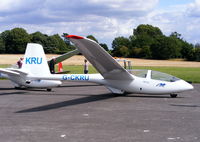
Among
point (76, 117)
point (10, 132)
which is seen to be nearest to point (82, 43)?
point (76, 117)

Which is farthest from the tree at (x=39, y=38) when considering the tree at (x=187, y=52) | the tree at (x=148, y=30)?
the tree at (x=148, y=30)

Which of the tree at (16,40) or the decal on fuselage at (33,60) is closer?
the decal on fuselage at (33,60)

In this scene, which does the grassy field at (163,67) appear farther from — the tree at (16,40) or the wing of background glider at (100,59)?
the tree at (16,40)

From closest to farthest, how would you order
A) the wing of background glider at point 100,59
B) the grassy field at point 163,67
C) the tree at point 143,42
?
the wing of background glider at point 100,59
the grassy field at point 163,67
the tree at point 143,42

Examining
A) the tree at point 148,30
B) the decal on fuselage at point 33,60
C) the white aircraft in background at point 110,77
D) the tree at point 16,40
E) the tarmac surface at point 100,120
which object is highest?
the tree at point 148,30

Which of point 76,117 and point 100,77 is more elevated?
point 100,77

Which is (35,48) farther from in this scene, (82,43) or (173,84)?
(173,84)

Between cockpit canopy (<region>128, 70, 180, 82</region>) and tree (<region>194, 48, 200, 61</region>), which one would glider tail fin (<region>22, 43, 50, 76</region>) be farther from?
tree (<region>194, 48, 200, 61</region>)

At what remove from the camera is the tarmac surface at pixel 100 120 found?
6352 mm

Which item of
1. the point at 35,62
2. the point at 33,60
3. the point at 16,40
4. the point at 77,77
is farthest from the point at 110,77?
the point at 16,40

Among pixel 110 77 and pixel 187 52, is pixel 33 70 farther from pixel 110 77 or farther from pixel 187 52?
pixel 187 52

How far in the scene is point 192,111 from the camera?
951 cm

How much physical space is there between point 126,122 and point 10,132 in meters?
3.01

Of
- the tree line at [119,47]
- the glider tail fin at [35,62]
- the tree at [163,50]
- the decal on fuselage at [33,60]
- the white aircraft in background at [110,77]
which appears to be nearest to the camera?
the white aircraft in background at [110,77]
